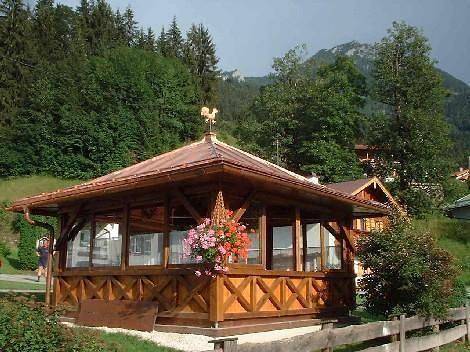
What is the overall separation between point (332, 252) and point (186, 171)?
19.2ft

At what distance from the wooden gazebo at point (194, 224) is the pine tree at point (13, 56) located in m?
37.3

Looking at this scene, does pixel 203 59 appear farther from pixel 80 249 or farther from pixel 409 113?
pixel 80 249

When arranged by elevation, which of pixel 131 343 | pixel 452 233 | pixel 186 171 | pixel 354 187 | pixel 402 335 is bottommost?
pixel 131 343

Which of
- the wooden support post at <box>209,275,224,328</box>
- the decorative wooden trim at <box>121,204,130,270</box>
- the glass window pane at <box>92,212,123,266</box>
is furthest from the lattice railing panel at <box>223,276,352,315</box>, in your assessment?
the glass window pane at <box>92,212,123,266</box>

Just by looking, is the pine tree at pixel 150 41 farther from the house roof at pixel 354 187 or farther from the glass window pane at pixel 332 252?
the glass window pane at pixel 332 252

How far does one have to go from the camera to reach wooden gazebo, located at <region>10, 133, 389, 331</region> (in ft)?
34.2

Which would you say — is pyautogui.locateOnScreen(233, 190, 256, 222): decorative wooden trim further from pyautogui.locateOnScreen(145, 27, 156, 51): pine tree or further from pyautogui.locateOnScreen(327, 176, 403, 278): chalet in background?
pyautogui.locateOnScreen(145, 27, 156, 51): pine tree

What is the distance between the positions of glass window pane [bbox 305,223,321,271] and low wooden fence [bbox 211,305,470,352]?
326 cm

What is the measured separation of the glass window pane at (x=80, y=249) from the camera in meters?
13.3

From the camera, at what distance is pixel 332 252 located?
46.6 ft

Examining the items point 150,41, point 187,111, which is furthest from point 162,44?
point 187,111

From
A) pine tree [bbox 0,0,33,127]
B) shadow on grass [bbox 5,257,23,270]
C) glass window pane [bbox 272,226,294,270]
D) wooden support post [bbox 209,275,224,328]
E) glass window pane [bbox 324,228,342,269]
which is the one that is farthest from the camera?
pine tree [bbox 0,0,33,127]

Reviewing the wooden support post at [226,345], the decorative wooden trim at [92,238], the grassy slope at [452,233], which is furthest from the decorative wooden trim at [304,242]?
the grassy slope at [452,233]

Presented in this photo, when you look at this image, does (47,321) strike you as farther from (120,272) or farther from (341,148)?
(341,148)
